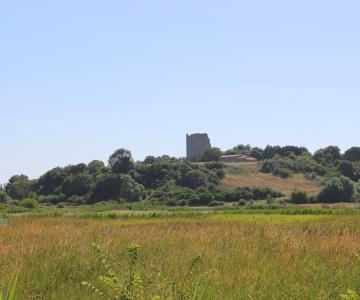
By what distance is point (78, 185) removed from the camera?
99750 millimetres

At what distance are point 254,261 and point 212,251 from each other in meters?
1.23

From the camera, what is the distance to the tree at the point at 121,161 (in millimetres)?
105062

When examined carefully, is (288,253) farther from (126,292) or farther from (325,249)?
(126,292)

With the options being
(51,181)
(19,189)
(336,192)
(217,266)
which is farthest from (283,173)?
(217,266)

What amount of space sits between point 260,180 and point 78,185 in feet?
111

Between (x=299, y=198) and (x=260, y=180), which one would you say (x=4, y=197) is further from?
(x=299, y=198)

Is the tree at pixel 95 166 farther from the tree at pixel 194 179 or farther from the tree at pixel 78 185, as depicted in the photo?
the tree at pixel 194 179

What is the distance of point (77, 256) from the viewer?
30.3 feet

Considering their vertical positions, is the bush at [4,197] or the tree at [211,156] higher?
the tree at [211,156]

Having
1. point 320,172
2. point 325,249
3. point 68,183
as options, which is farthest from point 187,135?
point 325,249

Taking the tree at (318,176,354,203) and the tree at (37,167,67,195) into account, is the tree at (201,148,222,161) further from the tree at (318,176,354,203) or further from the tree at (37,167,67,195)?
the tree at (318,176,354,203)

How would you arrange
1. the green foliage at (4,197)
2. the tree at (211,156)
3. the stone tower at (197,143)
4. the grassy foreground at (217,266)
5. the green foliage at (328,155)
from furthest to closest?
the stone tower at (197,143), the tree at (211,156), the green foliage at (328,155), the green foliage at (4,197), the grassy foreground at (217,266)

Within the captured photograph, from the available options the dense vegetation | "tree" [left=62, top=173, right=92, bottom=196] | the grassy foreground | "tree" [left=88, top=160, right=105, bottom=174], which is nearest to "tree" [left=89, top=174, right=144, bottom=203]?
the dense vegetation

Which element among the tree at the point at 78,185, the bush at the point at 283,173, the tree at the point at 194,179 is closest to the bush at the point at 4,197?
the tree at the point at 78,185
